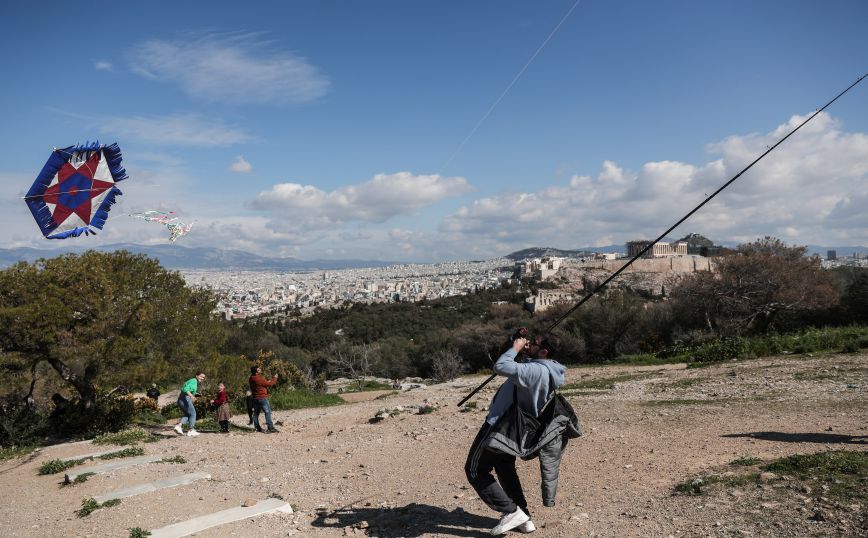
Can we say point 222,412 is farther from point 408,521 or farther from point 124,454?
point 408,521

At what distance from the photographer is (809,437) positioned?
759cm

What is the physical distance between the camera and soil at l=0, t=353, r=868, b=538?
5.10m

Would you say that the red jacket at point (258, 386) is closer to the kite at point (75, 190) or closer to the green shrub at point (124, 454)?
the green shrub at point (124, 454)

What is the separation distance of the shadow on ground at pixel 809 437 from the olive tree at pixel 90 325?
1120 centimetres

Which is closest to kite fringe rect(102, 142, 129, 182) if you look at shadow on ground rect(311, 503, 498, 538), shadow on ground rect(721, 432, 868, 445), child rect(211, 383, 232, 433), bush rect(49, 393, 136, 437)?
shadow on ground rect(311, 503, 498, 538)

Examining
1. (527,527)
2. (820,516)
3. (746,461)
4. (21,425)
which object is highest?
(820,516)

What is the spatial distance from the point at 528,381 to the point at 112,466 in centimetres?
715

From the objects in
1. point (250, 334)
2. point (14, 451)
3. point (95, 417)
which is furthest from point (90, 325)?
point (250, 334)

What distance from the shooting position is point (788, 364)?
14703 millimetres

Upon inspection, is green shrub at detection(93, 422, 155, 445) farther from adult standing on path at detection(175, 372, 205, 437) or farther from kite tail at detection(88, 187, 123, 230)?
kite tail at detection(88, 187, 123, 230)

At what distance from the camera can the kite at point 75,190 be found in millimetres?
7188

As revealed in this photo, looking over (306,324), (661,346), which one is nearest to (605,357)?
(661,346)

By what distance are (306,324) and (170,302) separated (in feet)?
132

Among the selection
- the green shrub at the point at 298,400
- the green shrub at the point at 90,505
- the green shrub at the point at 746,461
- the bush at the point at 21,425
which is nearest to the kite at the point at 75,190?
the green shrub at the point at 90,505
